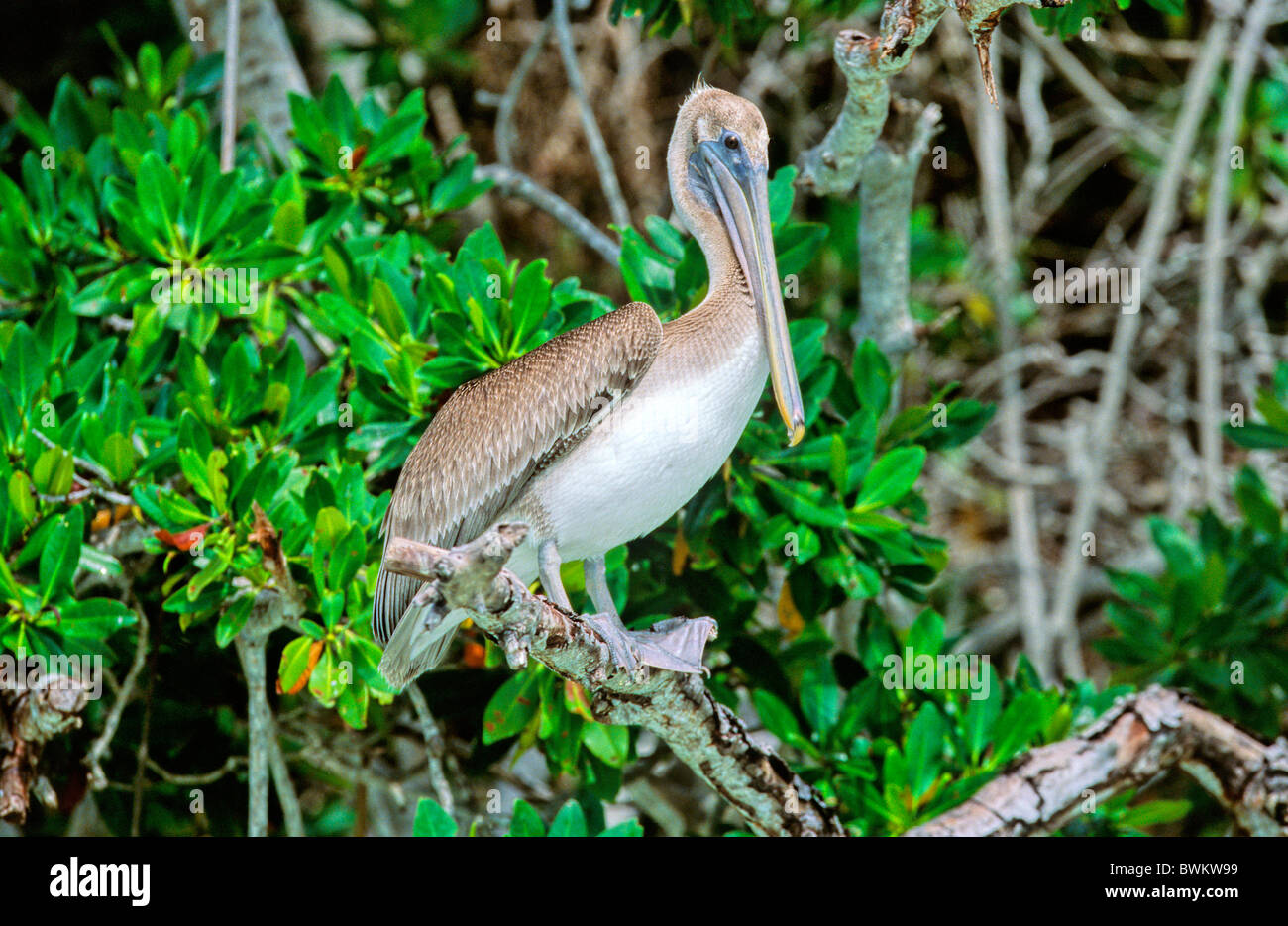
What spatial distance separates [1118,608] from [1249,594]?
1.27 feet

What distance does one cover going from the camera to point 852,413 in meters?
3.26

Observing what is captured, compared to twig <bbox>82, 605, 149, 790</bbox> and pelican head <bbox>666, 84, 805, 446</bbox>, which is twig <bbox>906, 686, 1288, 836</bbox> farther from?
twig <bbox>82, 605, 149, 790</bbox>

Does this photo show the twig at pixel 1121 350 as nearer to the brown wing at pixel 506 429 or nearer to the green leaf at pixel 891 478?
the green leaf at pixel 891 478

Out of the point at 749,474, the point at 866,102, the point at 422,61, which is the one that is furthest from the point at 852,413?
the point at 422,61

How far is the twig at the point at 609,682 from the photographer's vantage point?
1985 millimetres

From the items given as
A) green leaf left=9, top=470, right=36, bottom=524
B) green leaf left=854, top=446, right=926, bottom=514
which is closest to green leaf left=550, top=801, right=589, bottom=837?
green leaf left=854, top=446, right=926, bottom=514

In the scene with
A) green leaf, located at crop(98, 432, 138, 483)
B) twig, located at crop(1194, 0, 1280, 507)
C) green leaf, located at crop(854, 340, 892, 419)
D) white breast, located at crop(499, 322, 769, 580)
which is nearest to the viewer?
white breast, located at crop(499, 322, 769, 580)

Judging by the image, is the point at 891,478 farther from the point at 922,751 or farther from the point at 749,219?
the point at 749,219

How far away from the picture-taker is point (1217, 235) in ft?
17.0

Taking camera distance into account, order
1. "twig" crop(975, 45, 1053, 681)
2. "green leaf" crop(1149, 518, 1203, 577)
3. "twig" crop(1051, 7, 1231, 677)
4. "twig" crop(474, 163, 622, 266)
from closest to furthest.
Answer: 1. "twig" crop(474, 163, 622, 266)
2. "green leaf" crop(1149, 518, 1203, 577)
3. "twig" crop(1051, 7, 1231, 677)
4. "twig" crop(975, 45, 1053, 681)

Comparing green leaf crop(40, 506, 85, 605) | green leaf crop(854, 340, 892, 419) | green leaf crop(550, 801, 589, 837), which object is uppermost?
green leaf crop(854, 340, 892, 419)

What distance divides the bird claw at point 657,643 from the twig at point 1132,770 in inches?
36.4

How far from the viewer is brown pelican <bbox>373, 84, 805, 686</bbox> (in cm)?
233

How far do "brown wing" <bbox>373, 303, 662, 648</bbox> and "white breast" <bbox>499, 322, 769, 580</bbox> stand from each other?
0.04 meters
